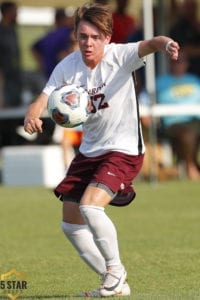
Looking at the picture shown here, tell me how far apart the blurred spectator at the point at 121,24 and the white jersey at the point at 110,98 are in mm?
9768

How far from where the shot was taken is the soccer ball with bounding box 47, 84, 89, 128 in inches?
272

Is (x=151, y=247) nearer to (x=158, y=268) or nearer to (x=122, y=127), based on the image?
(x=158, y=268)

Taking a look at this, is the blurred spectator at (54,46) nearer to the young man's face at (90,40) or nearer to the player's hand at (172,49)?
the young man's face at (90,40)

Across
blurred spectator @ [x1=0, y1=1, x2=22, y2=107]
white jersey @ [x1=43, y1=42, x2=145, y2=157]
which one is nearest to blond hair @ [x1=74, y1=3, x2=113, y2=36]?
white jersey @ [x1=43, y1=42, x2=145, y2=157]

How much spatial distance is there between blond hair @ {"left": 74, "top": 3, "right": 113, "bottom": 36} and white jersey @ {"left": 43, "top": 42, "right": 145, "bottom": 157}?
204mm

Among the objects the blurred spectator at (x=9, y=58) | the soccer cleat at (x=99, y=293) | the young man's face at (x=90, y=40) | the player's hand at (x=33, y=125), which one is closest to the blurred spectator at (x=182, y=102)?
the blurred spectator at (x=9, y=58)

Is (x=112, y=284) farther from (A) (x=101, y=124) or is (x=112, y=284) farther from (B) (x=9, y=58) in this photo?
(B) (x=9, y=58)

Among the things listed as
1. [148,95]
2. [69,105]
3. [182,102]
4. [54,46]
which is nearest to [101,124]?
[69,105]

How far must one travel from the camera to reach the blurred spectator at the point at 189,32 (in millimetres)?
18125

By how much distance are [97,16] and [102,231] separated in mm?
1343

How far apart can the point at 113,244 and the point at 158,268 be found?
156cm

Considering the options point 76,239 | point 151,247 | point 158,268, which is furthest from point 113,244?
point 151,247

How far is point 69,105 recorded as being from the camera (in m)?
6.89

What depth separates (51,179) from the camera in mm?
16000
